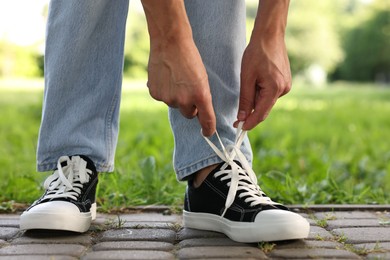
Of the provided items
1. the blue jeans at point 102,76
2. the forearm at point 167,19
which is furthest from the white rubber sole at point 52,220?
the forearm at point 167,19

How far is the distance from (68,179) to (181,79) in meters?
0.56

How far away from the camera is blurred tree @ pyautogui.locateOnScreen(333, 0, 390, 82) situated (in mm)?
41156

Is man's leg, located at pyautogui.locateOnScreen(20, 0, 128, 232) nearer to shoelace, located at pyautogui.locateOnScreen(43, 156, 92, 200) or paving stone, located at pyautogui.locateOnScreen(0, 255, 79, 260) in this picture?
shoelace, located at pyautogui.locateOnScreen(43, 156, 92, 200)

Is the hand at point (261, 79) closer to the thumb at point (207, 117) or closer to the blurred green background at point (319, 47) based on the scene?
the thumb at point (207, 117)

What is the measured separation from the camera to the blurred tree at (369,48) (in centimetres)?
4116

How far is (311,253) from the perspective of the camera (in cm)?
161

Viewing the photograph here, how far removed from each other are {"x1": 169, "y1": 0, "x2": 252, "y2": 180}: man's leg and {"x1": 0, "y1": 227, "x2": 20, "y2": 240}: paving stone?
20.6 inches

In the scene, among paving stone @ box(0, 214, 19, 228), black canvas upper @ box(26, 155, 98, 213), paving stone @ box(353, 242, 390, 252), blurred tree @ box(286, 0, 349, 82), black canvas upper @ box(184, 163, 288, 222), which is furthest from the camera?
blurred tree @ box(286, 0, 349, 82)

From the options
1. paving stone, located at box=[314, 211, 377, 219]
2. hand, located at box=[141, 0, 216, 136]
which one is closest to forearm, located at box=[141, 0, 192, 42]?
hand, located at box=[141, 0, 216, 136]

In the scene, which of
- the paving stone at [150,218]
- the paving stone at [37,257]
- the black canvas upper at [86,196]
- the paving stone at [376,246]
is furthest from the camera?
the paving stone at [150,218]

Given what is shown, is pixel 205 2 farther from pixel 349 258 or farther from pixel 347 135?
pixel 347 135

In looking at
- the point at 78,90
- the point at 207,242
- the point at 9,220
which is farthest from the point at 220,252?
the point at 9,220

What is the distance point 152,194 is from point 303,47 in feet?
155

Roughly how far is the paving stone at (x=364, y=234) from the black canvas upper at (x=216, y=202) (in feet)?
0.74
